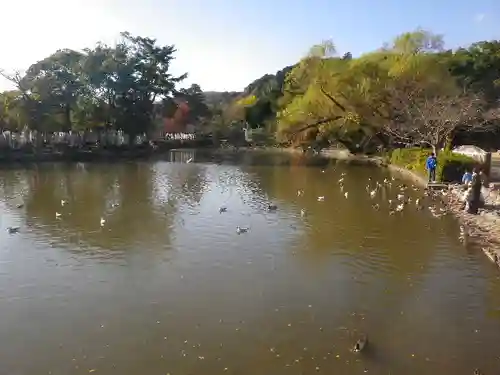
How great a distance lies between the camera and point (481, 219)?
47.5 feet

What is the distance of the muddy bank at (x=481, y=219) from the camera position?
12.0 metres

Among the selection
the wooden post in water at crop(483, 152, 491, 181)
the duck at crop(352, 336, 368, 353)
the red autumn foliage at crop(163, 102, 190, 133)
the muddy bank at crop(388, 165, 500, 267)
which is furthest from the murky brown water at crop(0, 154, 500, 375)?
the red autumn foliage at crop(163, 102, 190, 133)

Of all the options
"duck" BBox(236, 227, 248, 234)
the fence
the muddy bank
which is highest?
the fence

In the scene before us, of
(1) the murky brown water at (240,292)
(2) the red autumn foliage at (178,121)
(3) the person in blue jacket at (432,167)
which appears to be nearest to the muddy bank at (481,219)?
(1) the murky brown water at (240,292)

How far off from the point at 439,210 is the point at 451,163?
5.12 metres

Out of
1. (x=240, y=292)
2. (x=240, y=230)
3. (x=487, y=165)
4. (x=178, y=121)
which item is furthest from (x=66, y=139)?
(x=240, y=292)

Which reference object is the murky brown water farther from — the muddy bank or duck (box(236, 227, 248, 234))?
the muddy bank

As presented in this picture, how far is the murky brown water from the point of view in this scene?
6.70 m

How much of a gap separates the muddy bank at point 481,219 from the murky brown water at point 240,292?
438 mm

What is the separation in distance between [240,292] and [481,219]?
28.5 ft

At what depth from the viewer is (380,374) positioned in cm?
630

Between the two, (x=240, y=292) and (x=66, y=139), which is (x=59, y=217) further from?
(x=66, y=139)

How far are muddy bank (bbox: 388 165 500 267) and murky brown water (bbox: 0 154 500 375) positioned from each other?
1.44 ft

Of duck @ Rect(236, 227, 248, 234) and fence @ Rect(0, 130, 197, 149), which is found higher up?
fence @ Rect(0, 130, 197, 149)
